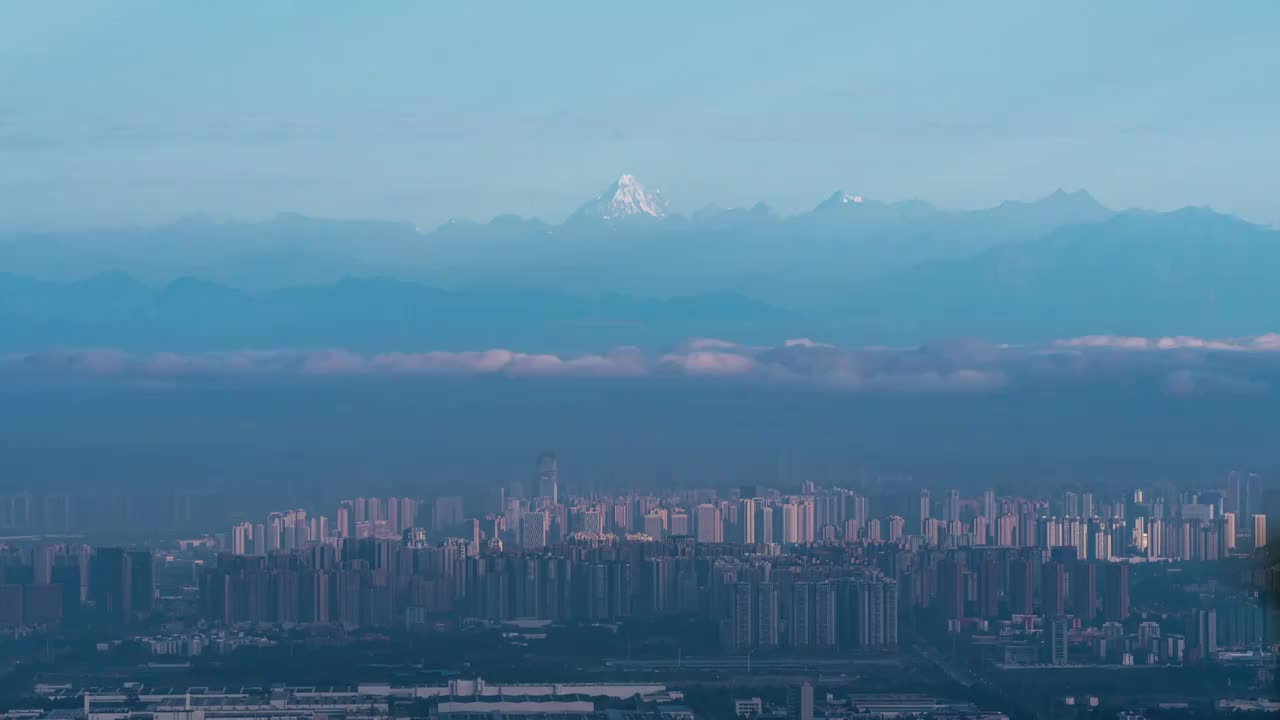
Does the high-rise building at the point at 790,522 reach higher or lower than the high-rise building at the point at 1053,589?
higher

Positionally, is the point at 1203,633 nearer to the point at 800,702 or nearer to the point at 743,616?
the point at 800,702

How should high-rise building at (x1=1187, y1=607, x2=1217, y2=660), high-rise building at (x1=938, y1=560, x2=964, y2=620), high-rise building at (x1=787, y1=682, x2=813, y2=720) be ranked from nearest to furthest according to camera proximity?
high-rise building at (x1=787, y1=682, x2=813, y2=720)
high-rise building at (x1=1187, y1=607, x2=1217, y2=660)
high-rise building at (x1=938, y1=560, x2=964, y2=620)

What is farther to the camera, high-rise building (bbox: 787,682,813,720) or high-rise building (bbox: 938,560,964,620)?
high-rise building (bbox: 938,560,964,620)

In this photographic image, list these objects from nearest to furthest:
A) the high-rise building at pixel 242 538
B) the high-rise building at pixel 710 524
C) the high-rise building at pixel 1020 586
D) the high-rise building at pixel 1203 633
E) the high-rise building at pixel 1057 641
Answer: the high-rise building at pixel 1203 633 → the high-rise building at pixel 1057 641 → the high-rise building at pixel 1020 586 → the high-rise building at pixel 242 538 → the high-rise building at pixel 710 524

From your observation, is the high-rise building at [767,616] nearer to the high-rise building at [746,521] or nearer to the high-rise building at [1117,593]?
the high-rise building at [1117,593]

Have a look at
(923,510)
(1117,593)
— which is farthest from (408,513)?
(1117,593)

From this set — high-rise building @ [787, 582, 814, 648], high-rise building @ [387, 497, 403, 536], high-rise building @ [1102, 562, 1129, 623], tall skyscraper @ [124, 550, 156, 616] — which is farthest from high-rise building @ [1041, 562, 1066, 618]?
tall skyscraper @ [124, 550, 156, 616]

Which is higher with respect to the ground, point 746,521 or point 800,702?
point 746,521

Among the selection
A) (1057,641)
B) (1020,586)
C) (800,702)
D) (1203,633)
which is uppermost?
(1020,586)

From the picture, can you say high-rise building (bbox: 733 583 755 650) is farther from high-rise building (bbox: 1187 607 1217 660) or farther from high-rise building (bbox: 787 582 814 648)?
high-rise building (bbox: 1187 607 1217 660)

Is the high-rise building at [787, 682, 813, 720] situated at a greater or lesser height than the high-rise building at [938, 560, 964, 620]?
lesser

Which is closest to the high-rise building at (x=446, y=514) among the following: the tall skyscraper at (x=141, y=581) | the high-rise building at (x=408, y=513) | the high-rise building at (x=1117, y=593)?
the high-rise building at (x=408, y=513)
